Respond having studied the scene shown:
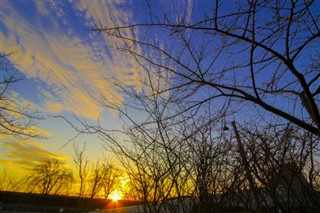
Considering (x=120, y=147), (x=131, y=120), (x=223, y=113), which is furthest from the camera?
(x=223, y=113)

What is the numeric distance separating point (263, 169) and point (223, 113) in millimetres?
791

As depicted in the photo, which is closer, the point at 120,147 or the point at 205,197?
the point at 205,197

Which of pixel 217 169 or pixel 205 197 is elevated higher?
pixel 217 169

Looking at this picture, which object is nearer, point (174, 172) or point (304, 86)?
point (304, 86)

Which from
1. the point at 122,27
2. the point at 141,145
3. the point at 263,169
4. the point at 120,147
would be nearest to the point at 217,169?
the point at 263,169

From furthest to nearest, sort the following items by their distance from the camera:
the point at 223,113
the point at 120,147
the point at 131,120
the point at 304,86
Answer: the point at 223,113
the point at 131,120
the point at 120,147
the point at 304,86

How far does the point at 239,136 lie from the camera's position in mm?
3262

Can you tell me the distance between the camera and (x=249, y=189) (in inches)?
101

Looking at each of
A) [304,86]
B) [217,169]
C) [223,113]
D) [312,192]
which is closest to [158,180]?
[217,169]

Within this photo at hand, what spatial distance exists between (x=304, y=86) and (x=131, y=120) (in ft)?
5.74

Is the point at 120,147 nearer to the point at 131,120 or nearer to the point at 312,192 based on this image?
the point at 131,120

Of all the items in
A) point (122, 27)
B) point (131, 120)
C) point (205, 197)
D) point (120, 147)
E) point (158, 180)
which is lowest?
point (205, 197)

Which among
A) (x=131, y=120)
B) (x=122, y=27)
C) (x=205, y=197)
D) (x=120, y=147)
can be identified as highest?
(x=122, y=27)

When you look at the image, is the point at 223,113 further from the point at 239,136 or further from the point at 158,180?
the point at 158,180
